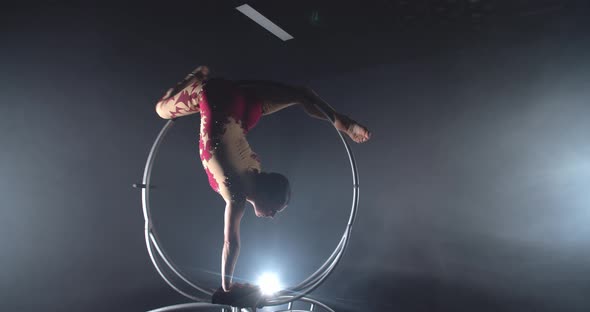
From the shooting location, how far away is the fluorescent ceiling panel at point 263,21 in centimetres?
262

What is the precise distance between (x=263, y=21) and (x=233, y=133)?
1469 millimetres

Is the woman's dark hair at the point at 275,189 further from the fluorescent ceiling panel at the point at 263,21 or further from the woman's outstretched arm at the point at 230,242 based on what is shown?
the fluorescent ceiling panel at the point at 263,21

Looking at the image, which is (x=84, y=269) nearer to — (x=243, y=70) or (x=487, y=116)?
(x=243, y=70)

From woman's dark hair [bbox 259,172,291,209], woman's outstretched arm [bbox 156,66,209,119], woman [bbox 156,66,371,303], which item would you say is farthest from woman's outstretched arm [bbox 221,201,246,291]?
woman's outstretched arm [bbox 156,66,209,119]

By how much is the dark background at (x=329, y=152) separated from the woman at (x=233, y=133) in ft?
2.19

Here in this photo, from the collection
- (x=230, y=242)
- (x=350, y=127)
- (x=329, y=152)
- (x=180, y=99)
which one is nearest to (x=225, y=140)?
(x=180, y=99)

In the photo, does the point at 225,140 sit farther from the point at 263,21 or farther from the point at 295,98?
the point at 263,21

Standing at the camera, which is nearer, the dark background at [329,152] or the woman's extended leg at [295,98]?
the woman's extended leg at [295,98]

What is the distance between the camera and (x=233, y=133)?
1.59 m

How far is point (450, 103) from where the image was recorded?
2764 mm

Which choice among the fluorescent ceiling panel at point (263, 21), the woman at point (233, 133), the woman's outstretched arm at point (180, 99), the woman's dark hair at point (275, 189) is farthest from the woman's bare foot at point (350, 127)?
the fluorescent ceiling panel at point (263, 21)

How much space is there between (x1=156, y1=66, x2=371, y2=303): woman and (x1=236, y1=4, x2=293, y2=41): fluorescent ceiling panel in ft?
3.66

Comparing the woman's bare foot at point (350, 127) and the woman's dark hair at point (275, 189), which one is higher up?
the woman's bare foot at point (350, 127)

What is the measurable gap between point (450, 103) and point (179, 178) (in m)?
1.92
